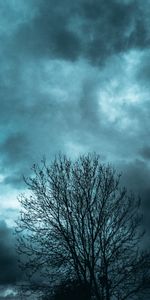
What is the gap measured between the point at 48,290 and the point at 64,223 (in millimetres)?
3977

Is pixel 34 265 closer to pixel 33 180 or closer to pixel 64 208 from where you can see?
pixel 64 208

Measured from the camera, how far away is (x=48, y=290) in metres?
17.7

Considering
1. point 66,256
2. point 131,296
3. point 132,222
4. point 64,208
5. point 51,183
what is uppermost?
point 51,183

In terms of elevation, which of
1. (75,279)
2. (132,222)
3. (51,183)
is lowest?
(75,279)

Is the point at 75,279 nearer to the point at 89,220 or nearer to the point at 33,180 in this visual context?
the point at 89,220

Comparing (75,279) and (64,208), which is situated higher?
(64,208)

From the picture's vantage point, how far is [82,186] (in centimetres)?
1864

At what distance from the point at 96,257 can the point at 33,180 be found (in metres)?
5.99

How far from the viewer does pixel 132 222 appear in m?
17.6

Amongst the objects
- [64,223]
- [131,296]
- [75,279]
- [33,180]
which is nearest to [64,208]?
[64,223]

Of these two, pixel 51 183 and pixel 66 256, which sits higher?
pixel 51 183

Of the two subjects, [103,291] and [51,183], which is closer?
[103,291]

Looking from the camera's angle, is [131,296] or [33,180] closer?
[131,296]

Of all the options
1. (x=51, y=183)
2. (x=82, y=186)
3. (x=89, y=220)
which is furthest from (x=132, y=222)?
(x=51, y=183)
